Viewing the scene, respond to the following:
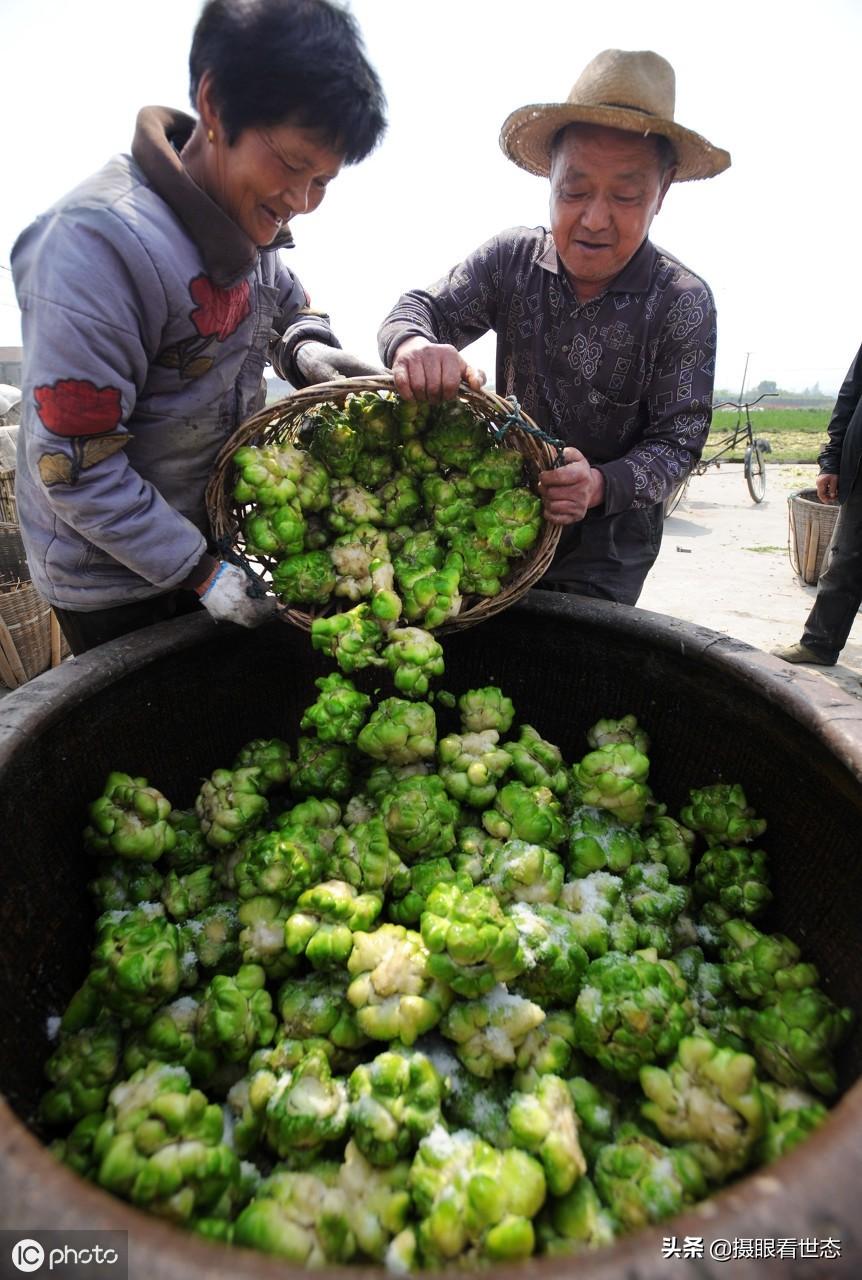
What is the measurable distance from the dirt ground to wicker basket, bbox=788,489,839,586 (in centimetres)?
23

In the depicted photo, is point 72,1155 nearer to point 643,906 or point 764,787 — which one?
point 643,906

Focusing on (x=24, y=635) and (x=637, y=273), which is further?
(x=24, y=635)

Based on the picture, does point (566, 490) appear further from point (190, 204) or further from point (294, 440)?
point (190, 204)

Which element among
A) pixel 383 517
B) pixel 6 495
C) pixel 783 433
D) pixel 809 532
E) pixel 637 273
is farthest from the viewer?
pixel 783 433

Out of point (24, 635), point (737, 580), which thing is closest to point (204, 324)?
point (24, 635)

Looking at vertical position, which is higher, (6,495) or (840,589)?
(840,589)

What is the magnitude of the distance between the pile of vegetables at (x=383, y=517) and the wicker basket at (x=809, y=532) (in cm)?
651

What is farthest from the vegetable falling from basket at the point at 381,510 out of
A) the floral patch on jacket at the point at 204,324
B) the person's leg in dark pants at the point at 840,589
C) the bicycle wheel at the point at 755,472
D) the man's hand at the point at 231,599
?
the bicycle wheel at the point at 755,472

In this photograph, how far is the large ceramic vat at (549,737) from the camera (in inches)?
35.8

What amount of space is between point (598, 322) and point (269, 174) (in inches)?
64.1

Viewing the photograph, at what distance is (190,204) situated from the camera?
200 cm

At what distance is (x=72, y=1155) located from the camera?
4.74 feet

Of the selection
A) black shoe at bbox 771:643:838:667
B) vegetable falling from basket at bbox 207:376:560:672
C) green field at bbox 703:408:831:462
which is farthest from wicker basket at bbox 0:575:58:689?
green field at bbox 703:408:831:462

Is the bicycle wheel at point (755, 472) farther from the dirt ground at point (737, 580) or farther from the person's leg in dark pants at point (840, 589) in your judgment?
the person's leg in dark pants at point (840, 589)
